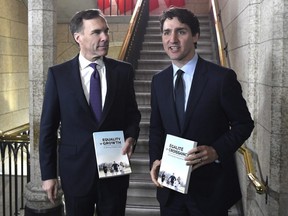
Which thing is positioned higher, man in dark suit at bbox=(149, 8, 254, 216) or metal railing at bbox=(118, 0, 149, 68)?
metal railing at bbox=(118, 0, 149, 68)

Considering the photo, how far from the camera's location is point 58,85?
239 cm

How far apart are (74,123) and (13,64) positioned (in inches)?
256

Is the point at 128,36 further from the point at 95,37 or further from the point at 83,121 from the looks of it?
the point at 83,121

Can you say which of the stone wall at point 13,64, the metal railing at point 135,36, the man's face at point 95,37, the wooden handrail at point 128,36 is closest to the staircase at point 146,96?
the metal railing at point 135,36

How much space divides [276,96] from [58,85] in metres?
1.54

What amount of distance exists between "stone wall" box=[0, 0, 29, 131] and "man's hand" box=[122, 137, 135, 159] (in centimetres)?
607

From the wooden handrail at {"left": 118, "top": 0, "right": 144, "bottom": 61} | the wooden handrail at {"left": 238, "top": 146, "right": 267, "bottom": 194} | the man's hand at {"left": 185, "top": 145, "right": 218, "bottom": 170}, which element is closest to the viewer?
the man's hand at {"left": 185, "top": 145, "right": 218, "bottom": 170}

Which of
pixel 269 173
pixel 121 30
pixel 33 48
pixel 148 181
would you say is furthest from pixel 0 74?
pixel 269 173

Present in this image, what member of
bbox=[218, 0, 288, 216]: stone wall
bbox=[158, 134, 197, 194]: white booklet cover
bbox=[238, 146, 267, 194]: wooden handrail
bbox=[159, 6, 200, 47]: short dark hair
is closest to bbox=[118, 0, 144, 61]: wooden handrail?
bbox=[218, 0, 288, 216]: stone wall

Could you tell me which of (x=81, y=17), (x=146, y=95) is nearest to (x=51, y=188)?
(x=81, y=17)

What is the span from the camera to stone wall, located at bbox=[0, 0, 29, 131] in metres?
7.78

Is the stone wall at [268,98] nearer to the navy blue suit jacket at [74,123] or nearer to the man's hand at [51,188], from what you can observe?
the navy blue suit jacket at [74,123]

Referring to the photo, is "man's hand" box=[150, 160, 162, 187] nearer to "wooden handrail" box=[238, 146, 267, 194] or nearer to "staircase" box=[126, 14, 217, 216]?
"wooden handrail" box=[238, 146, 267, 194]

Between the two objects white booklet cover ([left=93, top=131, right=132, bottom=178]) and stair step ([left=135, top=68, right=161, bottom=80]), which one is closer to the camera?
white booklet cover ([left=93, top=131, right=132, bottom=178])
